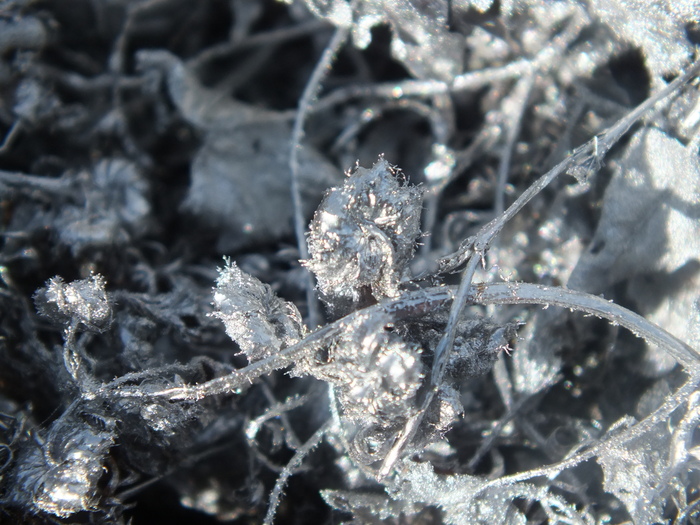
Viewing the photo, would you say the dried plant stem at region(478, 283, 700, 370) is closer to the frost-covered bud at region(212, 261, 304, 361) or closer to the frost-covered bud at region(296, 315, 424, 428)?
the frost-covered bud at region(296, 315, 424, 428)

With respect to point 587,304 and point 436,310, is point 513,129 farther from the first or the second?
point 436,310

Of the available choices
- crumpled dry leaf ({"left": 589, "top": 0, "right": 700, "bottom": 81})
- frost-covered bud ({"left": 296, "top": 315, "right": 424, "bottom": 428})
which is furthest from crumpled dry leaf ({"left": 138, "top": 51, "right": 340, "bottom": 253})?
crumpled dry leaf ({"left": 589, "top": 0, "right": 700, "bottom": 81})

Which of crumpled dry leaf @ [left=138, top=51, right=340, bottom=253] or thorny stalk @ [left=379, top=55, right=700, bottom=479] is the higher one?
thorny stalk @ [left=379, top=55, right=700, bottom=479]

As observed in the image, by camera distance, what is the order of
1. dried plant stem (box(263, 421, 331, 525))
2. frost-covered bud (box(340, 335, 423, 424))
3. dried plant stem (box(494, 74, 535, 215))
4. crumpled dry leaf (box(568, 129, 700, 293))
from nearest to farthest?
frost-covered bud (box(340, 335, 423, 424)), dried plant stem (box(263, 421, 331, 525)), crumpled dry leaf (box(568, 129, 700, 293)), dried plant stem (box(494, 74, 535, 215))

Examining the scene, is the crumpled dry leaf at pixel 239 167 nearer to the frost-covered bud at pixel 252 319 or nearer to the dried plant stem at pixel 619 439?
the frost-covered bud at pixel 252 319

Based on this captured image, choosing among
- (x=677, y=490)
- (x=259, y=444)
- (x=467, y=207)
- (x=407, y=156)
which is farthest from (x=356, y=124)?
(x=677, y=490)

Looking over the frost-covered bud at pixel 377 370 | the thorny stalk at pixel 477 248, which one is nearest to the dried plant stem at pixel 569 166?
the thorny stalk at pixel 477 248

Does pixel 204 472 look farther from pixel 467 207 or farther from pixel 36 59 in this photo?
pixel 36 59

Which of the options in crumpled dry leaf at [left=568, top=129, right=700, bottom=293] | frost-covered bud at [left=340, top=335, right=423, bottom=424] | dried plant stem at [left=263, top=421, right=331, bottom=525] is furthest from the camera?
crumpled dry leaf at [left=568, top=129, right=700, bottom=293]
